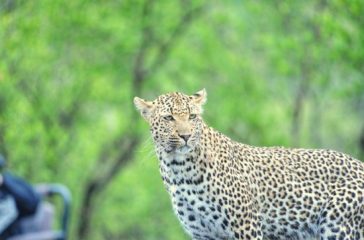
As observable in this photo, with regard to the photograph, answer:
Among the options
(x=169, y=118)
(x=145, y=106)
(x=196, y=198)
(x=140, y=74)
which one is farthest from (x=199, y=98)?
(x=140, y=74)

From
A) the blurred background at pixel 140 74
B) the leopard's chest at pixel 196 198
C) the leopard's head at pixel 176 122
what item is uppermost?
the blurred background at pixel 140 74

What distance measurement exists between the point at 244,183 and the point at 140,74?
17.7m

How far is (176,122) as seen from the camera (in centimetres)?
1247

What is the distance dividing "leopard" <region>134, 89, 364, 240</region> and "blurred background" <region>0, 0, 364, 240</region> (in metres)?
9.33

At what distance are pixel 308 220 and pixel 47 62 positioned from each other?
15844mm

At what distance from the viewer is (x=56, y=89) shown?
29.4 meters

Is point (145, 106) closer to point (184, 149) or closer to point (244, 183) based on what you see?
point (184, 149)

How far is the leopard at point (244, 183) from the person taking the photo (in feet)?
41.4

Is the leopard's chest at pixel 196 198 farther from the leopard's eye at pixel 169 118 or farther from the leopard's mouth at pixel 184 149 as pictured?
the leopard's eye at pixel 169 118

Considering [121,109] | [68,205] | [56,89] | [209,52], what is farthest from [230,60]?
[68,205]

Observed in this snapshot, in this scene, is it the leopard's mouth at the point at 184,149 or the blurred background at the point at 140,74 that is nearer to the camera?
the leopard's mouth at the point at 184,149

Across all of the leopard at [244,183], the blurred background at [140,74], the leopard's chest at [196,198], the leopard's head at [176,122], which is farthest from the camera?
the blurred background at [140,74]

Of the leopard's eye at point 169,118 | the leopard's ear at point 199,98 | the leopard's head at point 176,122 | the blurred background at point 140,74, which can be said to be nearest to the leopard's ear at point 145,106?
the leopard's head at point 176,122

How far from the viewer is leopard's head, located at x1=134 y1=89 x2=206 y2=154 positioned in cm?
1241
